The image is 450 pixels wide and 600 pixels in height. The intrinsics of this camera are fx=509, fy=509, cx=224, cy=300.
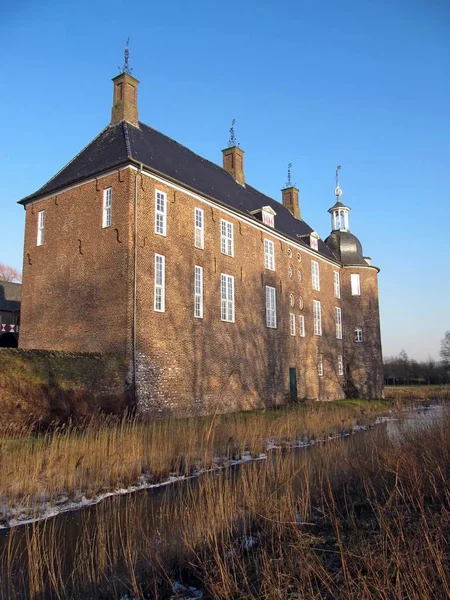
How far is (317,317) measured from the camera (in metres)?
32.2

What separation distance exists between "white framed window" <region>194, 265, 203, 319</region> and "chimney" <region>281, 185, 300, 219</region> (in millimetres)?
17570

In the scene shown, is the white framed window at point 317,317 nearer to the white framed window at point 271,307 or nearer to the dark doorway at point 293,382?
the dark doorway at point 293,382

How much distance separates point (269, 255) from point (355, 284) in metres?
12.1

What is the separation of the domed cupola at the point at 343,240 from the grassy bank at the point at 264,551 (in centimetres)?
3181

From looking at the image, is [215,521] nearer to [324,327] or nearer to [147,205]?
[147,205]

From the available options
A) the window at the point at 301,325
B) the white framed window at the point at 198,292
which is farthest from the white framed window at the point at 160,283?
the window at the point at 301,325

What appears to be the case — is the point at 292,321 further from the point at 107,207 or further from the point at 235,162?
the point at 107,207

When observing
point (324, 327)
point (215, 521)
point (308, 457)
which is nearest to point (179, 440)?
point (308, 457)

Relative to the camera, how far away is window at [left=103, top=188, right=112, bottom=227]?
18.9 m

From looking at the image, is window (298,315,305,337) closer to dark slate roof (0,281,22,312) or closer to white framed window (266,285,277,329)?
white framed window (266,285,277,329)

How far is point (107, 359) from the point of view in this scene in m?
16.3

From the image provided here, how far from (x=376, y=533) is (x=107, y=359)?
41.9ft

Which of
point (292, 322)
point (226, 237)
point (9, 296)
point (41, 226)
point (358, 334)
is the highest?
point (41, 226)

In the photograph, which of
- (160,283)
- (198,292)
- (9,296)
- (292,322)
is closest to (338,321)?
(292,322)
